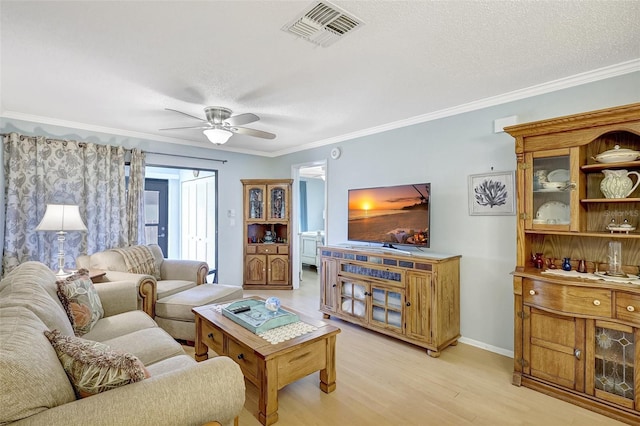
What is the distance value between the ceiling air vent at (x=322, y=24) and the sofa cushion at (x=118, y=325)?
2.32 m

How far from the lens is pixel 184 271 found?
12.5 feet

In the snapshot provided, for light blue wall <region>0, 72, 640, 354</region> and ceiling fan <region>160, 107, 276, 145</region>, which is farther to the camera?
ceiling fan <region>160, 107, 276, 145</region>

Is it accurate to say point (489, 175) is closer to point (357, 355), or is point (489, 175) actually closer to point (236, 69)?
point (357, 355)

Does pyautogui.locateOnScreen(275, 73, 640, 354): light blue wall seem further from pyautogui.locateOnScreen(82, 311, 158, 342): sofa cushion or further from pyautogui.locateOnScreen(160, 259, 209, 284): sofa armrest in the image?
pyautogui.locateOnScreen(82, 311, 158, 342): sofa cushion

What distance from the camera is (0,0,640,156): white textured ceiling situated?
171 centimetres

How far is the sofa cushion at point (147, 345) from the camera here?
1899mm

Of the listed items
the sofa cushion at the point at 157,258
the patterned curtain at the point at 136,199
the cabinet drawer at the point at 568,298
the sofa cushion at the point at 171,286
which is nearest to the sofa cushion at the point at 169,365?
the sofa cushion at the point at 171,286

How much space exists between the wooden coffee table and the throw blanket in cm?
152

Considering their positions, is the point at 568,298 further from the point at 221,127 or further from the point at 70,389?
the point at 221,127

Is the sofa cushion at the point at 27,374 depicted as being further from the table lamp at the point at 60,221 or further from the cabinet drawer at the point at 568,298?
→ the cabinet drawer at the point at 568,298

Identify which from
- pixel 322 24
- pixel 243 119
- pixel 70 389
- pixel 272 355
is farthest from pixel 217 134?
pixel 70 389

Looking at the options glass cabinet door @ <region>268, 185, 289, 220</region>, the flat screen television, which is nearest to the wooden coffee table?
the flat screen television

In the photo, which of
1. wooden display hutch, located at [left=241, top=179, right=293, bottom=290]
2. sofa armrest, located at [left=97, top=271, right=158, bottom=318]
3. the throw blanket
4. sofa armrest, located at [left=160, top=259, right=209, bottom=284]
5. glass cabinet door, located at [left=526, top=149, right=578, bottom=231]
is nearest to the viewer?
glass cabinet door, located at [left=526, top=149, right=578, bottom=231]

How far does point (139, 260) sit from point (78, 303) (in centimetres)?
158
